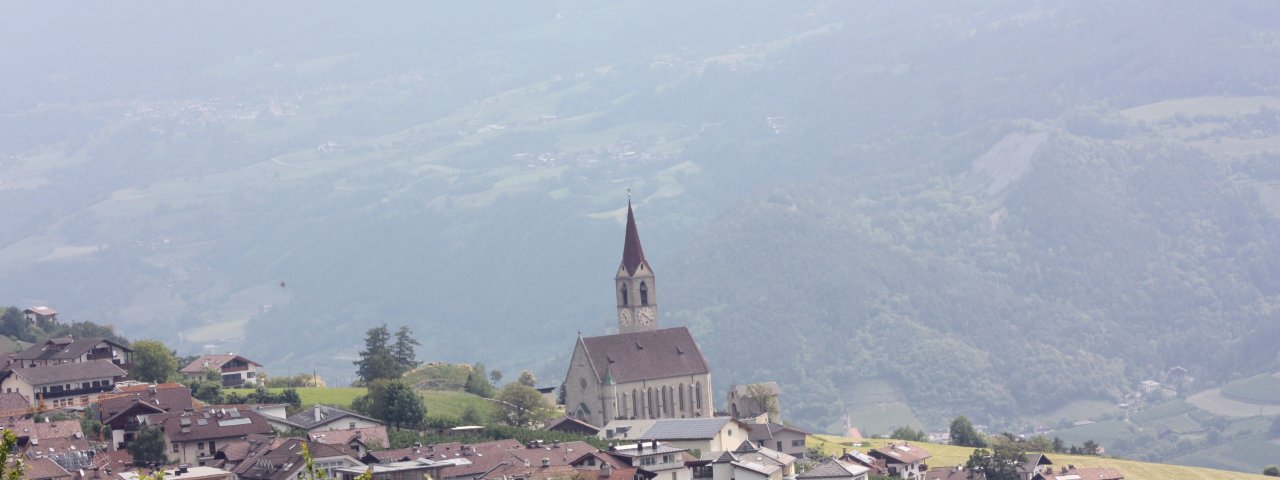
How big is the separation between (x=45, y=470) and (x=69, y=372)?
86.0ft

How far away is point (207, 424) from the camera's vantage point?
3757 inches

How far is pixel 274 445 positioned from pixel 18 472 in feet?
175

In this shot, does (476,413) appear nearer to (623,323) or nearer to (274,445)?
(623,323)

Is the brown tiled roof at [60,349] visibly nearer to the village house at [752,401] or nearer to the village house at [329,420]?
the village house at [329,420]

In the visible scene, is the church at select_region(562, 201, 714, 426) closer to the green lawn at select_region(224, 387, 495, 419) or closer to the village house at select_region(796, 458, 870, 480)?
the green lawn at select_region(224, 387, 495, 419)

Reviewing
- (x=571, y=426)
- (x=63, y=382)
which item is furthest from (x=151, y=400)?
(x=571, y=426)

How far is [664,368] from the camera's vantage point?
4781 inches

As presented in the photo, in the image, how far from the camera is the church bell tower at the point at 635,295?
126 metres

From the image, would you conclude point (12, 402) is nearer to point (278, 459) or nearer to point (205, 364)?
point (278, 459)

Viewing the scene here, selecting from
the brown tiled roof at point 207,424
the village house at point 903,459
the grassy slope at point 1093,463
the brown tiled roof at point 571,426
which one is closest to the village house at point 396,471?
the brown tiled roof at point 207,424

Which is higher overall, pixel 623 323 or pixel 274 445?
pixel 623 323

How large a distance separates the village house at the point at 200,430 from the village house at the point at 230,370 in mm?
29277

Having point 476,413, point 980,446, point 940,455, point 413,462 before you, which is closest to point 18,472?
point 413,462

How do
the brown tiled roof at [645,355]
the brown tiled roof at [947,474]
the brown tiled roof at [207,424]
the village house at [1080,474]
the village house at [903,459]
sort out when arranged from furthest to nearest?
the brown tiled roof at [645,355]
the village house at [903,459]
the brown tiled roof at [947,474]
the village house at [1080,474]
the brown tiled roof at [207,424]
